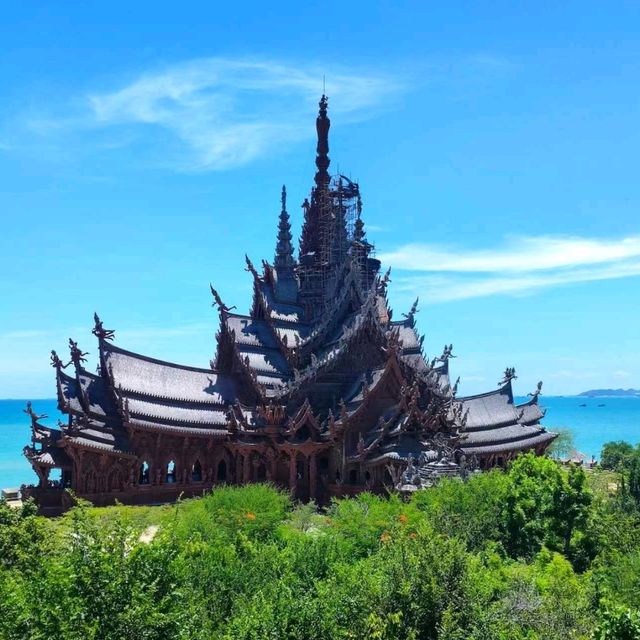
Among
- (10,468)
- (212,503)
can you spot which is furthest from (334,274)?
(10,468)

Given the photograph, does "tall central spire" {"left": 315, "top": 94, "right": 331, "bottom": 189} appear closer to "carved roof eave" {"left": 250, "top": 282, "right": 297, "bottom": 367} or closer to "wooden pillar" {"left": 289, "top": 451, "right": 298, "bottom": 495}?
"carved roof eave" {"left": 250, "top": 282, "right": 297, "bottom": 367}

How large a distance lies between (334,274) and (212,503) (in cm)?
2141

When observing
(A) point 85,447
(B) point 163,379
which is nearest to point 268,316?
(B) point 163,379

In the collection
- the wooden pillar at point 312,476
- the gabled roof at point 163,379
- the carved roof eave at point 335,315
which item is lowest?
the wooden pillar at point 312,476

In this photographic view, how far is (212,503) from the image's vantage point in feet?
90.8

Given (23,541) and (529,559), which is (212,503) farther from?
(529,559)

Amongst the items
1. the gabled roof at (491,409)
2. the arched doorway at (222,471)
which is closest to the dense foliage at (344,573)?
the arched doorway at (222,471)

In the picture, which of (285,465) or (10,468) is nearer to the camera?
(285,465)

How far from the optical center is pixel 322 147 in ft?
184

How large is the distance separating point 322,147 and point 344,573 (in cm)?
4479

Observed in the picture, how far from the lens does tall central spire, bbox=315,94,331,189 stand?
182 ft

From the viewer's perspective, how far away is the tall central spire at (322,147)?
55.6 m

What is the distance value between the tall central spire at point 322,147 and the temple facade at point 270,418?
1296 cm

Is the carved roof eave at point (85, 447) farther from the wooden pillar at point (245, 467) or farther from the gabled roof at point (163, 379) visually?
the wooden pillar at point (245, 467)
